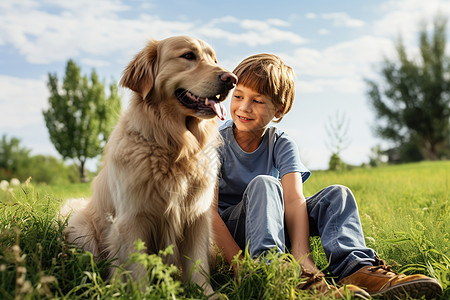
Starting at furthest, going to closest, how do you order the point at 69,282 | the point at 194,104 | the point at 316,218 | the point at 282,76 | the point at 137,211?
1. the point at 282,76
2. the point at 316,218
3. the point at 194,104
4. the point at 137,211
5. the point at 69,282

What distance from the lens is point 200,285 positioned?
2473 millimetres

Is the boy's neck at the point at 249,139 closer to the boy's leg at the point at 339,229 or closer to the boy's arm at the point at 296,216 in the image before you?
the boy's arm at the point at 296,216

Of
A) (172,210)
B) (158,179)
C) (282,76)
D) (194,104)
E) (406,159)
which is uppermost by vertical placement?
(282,76)

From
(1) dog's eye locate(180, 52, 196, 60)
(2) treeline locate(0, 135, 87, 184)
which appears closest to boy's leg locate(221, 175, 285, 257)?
(1) dog's eye locate(180, 52, 196, 60)

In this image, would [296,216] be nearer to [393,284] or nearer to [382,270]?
[382,270]

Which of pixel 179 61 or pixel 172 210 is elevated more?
pixel 179 61

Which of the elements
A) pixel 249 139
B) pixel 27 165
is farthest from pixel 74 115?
pixel 249 139

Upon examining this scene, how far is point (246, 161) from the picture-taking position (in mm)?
3164

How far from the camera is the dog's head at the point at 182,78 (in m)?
2.49

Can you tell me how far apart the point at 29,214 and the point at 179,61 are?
164 centimetres

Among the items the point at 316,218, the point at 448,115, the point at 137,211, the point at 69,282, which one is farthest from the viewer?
the point at 448,115

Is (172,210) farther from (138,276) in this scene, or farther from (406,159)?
(406,159)

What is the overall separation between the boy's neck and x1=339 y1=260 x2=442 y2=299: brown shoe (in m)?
1.26

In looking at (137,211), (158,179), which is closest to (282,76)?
(158,179)
